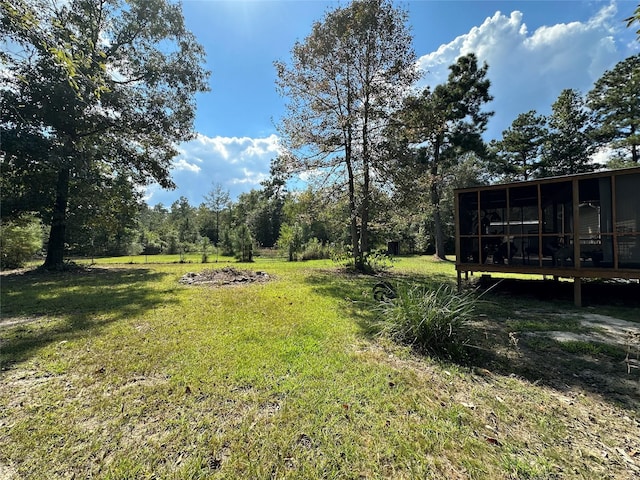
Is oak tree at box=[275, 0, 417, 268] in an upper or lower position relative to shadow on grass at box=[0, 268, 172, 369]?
upper

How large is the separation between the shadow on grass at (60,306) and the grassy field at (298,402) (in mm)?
56

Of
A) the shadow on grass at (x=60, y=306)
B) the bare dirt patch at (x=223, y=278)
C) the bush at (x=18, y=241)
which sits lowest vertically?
the shadow on grass at (x=60, y=306)

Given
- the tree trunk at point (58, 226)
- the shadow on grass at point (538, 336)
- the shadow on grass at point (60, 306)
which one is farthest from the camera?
the tree trunk at point (58, 226)

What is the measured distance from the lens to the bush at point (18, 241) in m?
10.5

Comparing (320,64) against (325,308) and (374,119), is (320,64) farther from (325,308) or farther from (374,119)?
(325,308)

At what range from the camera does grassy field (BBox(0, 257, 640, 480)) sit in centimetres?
177

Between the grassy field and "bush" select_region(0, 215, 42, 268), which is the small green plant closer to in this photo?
the grassy field

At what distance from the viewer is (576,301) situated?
20.7 ft

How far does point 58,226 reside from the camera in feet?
34.5

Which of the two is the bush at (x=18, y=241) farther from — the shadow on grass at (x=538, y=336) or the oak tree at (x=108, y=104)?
the shadow on grass at (x=538, y=336)

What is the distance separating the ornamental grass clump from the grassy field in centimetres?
20

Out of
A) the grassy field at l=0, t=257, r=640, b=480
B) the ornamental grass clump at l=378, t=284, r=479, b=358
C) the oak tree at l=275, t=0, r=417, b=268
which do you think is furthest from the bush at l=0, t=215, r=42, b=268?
the ornamental grass clump at l=378, t=284, r=479, b=358

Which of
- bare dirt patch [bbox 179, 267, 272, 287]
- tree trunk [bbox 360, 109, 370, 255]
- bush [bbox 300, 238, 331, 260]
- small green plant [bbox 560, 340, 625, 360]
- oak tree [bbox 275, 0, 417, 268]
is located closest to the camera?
small green plant [bbox 560, 340, 625, 360]

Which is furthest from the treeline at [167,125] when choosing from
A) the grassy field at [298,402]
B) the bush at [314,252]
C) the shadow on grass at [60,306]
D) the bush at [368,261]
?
the grassy field at [298,402]
